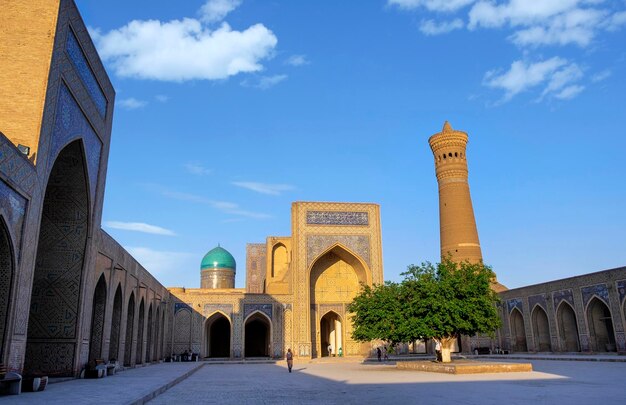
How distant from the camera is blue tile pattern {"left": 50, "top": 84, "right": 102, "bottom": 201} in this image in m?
9.40

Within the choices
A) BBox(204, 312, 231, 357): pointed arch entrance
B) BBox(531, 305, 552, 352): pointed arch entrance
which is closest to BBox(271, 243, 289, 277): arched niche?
BBox(204, 312, 231, 357): pointed arch entrance

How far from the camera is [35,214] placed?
8.41 meters

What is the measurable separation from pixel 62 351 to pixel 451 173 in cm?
2377

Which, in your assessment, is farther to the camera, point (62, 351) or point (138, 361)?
point (138, 361)

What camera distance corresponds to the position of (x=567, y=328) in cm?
2295

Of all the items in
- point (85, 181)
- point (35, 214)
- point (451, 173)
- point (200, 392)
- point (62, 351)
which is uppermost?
point (451, 173)

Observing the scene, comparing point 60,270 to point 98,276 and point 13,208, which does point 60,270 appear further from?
point 13,208

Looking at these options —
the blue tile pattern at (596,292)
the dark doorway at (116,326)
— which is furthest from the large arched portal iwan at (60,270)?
the blue tile pattern at (596,292)

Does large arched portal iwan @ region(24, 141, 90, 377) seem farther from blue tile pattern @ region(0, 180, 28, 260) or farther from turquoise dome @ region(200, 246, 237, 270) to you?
turquoise dome @ region(200, 246, 237, 270)

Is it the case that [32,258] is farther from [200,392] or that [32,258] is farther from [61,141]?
[200,392]

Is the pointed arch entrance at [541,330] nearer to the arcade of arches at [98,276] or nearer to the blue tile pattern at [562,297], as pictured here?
the arcade of arches at [98,276]

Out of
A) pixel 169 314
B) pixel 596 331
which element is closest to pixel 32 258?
pixel 169 314

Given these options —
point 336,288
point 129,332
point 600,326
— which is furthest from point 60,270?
point 600,326

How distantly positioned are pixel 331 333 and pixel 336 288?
2.93 metres
